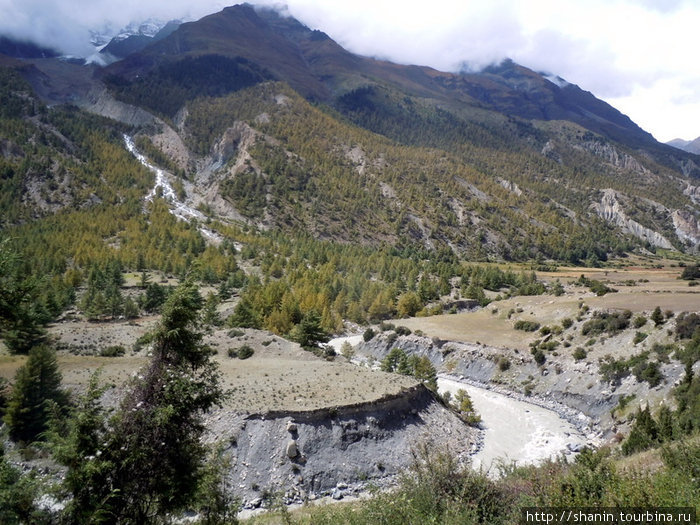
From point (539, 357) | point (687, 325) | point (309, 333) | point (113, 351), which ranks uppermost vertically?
point (687, 325)

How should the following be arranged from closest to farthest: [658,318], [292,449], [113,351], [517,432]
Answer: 1. [292,449]
2. [517,432]
3. [113,351]
4. [658,318]

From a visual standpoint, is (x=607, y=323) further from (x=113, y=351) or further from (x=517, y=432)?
(x=113, y=351)

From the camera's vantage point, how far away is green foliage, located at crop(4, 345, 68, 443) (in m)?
28.1

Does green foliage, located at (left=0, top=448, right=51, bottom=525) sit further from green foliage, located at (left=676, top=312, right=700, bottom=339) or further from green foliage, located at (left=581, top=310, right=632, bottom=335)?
green foliage, located at (left=581, top=310, right=632, bottom=335)

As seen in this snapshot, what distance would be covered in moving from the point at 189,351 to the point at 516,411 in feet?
123

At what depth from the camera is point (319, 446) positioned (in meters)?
27.2

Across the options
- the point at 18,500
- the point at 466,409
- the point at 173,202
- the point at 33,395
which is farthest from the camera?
the point at 173,202

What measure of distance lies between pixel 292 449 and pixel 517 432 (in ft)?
67.0

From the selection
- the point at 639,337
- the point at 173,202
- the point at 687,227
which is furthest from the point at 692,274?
the point at 173,202

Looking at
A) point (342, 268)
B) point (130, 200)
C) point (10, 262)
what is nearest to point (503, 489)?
point (10, 262)

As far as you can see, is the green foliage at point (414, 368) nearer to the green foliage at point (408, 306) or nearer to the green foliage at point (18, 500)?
the green foliage at point (408, 306)

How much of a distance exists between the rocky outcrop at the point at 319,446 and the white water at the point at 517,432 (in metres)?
3.91

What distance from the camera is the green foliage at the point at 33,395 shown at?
28.1 m

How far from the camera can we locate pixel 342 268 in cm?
10369
